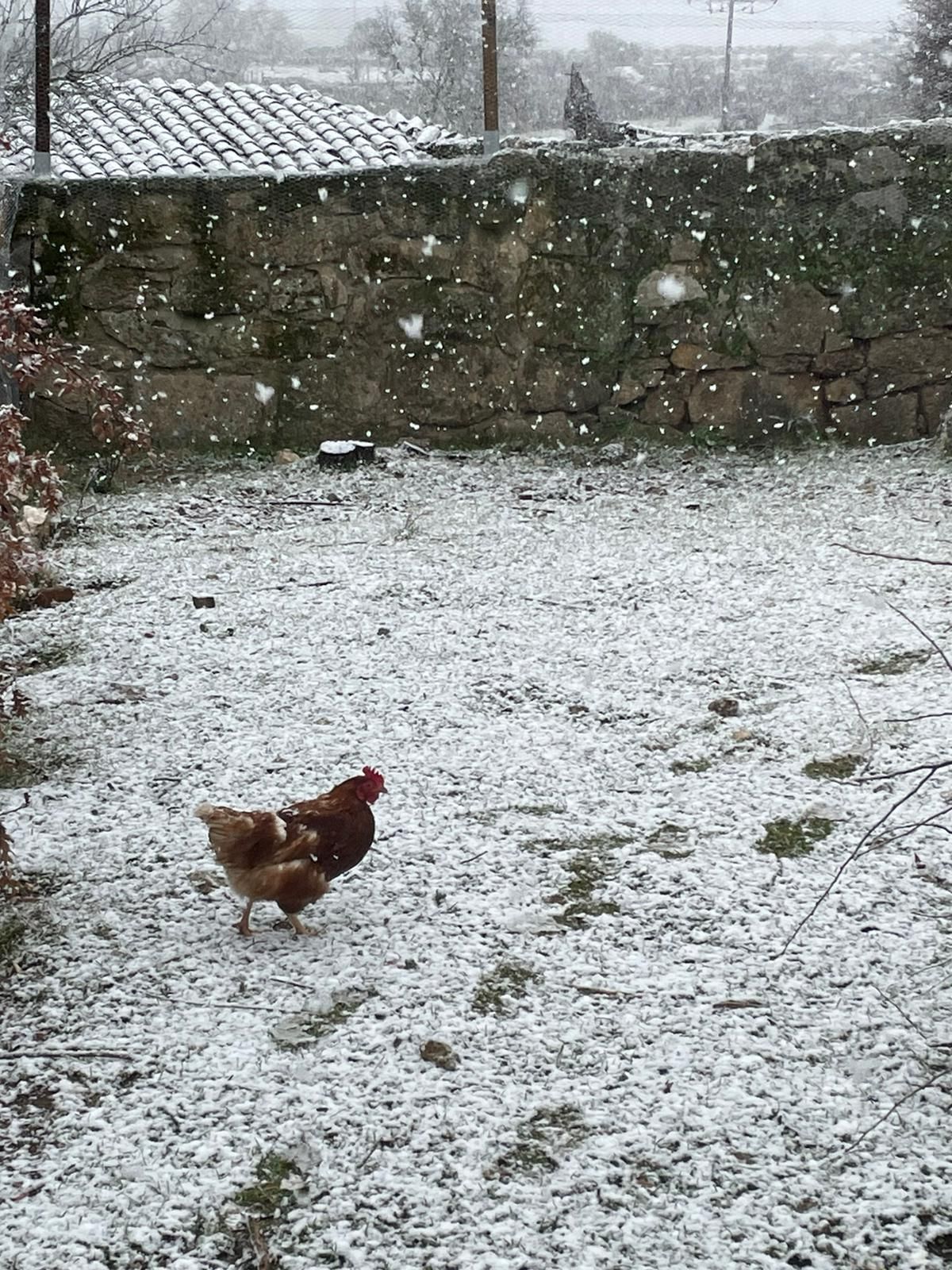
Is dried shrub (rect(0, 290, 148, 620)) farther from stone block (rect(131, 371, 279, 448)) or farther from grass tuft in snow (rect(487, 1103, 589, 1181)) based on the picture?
stone block (rect(131, 371, 279, 448))

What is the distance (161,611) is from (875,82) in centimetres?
964

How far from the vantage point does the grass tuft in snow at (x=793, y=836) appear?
117 inches

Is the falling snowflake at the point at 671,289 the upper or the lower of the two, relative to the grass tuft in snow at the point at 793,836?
upper

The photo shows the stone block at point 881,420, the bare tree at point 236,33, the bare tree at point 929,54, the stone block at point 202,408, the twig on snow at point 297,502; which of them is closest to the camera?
the twig on snow at point 297,502

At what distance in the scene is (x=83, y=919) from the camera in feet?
8.98

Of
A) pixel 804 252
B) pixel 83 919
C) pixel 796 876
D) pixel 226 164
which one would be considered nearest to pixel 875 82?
pixel 804 252

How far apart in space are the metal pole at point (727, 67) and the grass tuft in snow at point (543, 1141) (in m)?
8.49

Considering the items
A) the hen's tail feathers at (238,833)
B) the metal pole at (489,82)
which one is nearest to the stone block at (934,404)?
the metal pole at (489,82)

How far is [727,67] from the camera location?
1005 cm

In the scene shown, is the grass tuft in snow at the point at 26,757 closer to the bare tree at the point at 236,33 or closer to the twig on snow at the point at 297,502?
the twig on snow at the point at 297,502

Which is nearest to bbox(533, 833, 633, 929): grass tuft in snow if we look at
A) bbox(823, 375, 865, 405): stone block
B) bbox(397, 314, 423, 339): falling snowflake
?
bbox(397, 314, 423, 339): falling snowflake

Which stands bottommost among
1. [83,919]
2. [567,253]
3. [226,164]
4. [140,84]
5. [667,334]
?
[83,919]

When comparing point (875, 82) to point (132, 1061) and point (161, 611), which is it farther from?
point (132, 1061)

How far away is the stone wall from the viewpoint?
6758 mm
